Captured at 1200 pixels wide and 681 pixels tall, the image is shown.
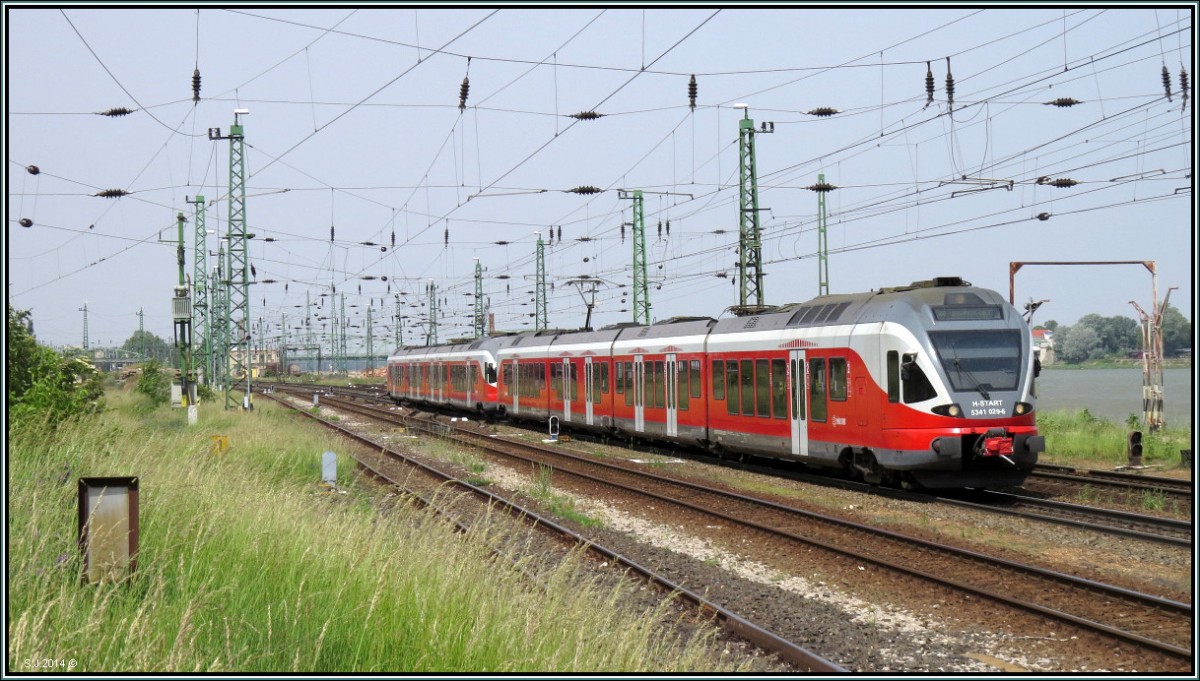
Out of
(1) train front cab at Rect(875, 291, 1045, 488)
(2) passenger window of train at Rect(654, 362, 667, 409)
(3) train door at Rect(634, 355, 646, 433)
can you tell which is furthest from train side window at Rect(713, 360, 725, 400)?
(1) train front cab at Rect(875, 291, 1045, 488)

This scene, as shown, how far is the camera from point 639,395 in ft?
92.0

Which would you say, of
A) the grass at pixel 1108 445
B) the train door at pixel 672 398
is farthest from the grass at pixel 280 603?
the grass at pixel 1108 445

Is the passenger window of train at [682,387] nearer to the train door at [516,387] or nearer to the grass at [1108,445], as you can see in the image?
the grass at [1108,445]

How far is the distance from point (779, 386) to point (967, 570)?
906 centimetres

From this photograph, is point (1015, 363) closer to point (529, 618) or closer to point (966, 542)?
point (966, 542)

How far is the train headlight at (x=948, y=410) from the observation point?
16.2 meters

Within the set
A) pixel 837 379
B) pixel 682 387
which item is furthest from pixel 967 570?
pixel 682 387

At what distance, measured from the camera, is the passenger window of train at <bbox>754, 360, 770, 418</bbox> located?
68.2 feet

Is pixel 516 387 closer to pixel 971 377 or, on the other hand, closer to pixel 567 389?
pixel 567 389

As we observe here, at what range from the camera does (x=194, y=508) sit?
9.66 metres

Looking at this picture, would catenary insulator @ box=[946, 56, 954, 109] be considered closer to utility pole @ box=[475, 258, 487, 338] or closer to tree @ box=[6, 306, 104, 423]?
tree @ box=[6, 306, 104, 423]

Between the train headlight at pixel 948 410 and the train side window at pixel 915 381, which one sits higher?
the train side window at pixel 915 381

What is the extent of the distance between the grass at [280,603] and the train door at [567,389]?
2227 centimetres

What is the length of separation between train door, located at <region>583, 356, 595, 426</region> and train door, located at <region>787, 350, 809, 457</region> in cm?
1222
